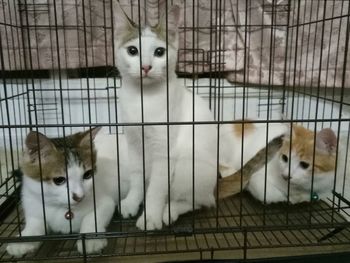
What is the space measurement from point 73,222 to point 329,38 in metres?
1.73

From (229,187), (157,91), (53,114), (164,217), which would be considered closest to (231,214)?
(229,187)

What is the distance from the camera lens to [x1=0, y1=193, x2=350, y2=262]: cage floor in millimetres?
1117

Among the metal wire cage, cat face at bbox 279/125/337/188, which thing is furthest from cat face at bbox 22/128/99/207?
cat face at bbox 279/125/337/188

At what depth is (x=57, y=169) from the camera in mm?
1118

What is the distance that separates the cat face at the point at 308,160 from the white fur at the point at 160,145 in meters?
0.33

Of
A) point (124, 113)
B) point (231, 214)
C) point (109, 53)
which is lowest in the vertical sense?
point (231, 214)

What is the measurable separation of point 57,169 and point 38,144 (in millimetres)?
106

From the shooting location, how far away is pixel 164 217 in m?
1.33

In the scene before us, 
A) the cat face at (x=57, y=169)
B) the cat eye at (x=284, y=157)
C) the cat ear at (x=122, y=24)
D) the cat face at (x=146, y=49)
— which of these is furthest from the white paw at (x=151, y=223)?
the cat ear at (x=122, y=24)

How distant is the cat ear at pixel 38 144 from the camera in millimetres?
1073

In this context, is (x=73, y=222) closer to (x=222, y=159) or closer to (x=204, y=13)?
(x=222, y=159)

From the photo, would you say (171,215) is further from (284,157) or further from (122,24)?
(122,24)

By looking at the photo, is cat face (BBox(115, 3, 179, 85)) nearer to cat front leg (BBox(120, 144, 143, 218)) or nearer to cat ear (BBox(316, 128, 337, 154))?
cat front leg (BBox(120, 144, 143, 218))

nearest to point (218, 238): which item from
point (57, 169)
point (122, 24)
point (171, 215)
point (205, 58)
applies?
point (171, 215)
